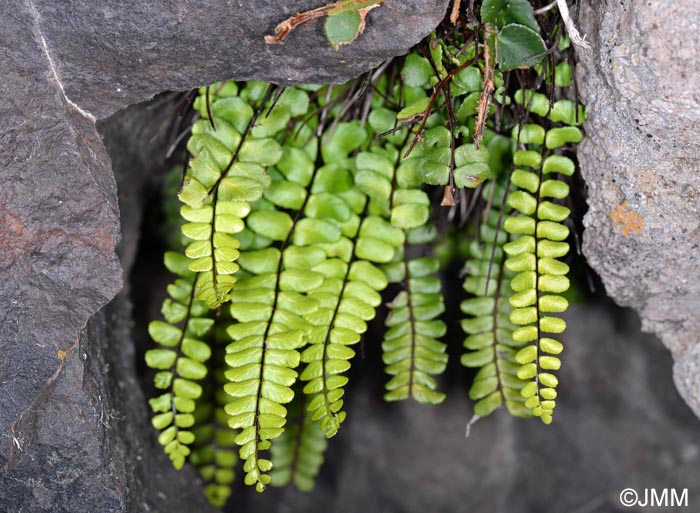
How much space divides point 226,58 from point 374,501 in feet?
6.92

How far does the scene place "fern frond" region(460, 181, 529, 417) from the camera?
78.6 inches

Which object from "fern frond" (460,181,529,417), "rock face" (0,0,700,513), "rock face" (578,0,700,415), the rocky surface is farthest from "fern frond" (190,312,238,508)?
"rock face" (578,0,700,415)

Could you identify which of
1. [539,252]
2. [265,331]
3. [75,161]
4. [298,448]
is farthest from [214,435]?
[539,252]

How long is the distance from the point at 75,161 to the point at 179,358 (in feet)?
2.02

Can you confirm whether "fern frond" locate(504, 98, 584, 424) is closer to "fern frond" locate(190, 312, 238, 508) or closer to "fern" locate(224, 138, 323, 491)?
"fern" locate(224, 138, 323, 491)

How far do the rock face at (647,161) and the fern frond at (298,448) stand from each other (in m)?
1.08

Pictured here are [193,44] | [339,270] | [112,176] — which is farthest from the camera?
[339,270]

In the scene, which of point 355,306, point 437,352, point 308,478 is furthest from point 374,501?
point 355,306

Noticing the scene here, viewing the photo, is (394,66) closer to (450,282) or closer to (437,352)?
(437,352)

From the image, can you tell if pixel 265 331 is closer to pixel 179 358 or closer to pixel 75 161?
pixel 179 358

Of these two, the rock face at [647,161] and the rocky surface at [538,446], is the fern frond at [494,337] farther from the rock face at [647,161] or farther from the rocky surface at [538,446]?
the rocky surface at [538,446]

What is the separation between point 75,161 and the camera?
1.65m

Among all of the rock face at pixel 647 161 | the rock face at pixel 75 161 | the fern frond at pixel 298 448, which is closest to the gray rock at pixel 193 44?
the rock face at pixel 75 161

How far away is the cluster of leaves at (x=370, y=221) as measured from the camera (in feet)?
5.74
